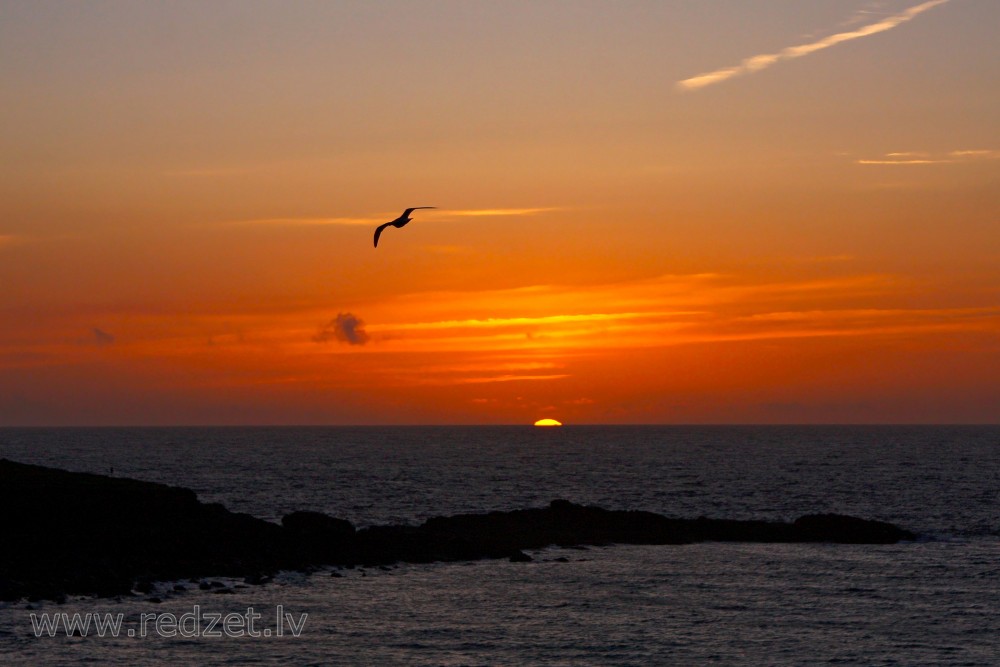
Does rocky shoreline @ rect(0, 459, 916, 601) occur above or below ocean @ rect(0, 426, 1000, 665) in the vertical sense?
above

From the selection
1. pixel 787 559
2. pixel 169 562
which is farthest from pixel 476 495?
pixel 169 562

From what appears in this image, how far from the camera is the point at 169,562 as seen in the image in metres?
47.5

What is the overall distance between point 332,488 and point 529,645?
70.1 m

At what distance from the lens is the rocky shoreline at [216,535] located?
148ft

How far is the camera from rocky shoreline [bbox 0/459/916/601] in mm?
45000

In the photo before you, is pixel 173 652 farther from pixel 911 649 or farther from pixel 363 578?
pixel 911 649

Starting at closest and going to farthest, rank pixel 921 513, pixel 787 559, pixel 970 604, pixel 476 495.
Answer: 1. pixel 970 604
2. pixel 787 559
3. pixel 921 513
4. pixel 476 495

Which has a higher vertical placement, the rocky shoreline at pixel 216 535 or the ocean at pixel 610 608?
the rocky shoreline at pixel 216 535

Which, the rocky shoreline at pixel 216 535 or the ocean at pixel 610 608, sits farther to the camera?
the rocky shoreline at pixel 216 535

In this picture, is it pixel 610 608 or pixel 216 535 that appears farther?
pixel 216 535

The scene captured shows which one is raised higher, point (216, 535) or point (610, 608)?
point (216, 535)

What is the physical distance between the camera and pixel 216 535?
52.6m

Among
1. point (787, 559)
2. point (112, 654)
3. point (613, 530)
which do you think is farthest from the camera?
point (613, 530)

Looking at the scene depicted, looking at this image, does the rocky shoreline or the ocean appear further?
the rocky shoreline
